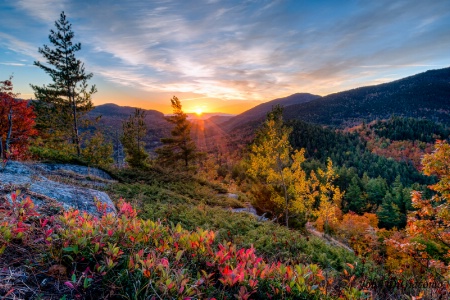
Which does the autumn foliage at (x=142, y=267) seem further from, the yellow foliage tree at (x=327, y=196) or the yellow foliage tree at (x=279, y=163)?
the yellow foliage tree at (x=327, y=196)

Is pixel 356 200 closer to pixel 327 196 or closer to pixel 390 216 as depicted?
pixel 390 216

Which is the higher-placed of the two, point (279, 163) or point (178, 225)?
point (178, 225)

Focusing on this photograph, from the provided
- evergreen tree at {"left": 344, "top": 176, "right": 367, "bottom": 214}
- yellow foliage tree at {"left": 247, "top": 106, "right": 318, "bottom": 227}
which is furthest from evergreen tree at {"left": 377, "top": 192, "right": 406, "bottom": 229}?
yellow foliage tree at {"left": 247, "top": 106, "right": 318, "bottom": 227}

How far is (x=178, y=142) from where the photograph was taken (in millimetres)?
30125

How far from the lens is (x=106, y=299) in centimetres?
191

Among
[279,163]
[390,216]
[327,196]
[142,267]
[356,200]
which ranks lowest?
[356,200]

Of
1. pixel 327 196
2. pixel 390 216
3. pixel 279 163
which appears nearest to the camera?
pixel 279 163

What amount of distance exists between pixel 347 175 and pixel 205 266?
80.9m

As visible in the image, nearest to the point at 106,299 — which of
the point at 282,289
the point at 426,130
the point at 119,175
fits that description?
the point at 282,289

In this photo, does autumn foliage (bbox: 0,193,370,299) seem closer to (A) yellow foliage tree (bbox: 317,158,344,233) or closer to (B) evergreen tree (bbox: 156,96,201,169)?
(A) yellow foliage tree (bbox: 317,158,344,233)

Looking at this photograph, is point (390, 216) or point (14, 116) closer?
point (14, 116)

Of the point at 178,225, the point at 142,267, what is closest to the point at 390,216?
the point at 178,225

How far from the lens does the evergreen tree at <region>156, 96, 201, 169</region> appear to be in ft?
97.3

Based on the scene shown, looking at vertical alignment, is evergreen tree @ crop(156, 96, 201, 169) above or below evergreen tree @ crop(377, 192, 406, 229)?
above
